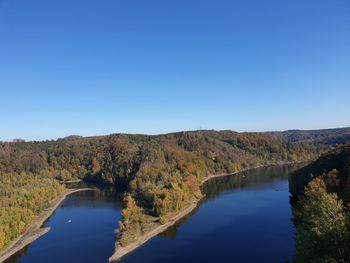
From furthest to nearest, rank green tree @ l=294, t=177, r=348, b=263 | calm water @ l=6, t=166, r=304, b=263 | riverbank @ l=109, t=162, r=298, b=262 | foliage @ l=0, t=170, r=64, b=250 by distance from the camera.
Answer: foliage @ l=0, t=170, r=64, b=250
calm water @ l=6, t=166, r=304, b=263
riverbank @ l=109, t=162, r=298, b=262
green tree @ l=294, t=177, r=348, b=263

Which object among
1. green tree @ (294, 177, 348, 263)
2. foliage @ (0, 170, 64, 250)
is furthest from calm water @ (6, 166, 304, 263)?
green tree @ (294, 177, 348, 263)

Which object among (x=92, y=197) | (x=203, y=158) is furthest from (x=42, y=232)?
(x=203, y=158)

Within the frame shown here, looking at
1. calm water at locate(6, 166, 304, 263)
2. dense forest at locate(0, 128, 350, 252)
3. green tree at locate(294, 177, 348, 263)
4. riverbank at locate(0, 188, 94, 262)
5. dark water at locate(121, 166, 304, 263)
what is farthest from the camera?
dense forest at locate(0, 128, 350, 252)

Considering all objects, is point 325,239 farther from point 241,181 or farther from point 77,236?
point 241,181

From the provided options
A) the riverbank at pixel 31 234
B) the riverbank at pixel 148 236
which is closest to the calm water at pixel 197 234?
the riverbank at pixel 148 236

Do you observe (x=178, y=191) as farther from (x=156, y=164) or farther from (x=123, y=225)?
(x=156, y=164)

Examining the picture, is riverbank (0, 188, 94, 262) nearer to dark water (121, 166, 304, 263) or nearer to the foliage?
the foliage
